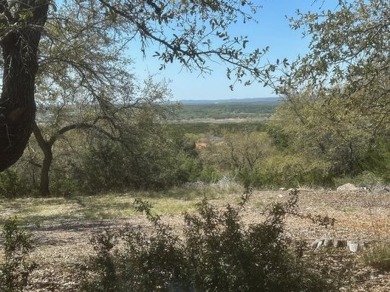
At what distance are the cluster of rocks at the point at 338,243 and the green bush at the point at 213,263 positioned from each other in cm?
268

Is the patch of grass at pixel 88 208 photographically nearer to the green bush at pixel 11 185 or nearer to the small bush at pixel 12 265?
the green bush at pixel 11 185

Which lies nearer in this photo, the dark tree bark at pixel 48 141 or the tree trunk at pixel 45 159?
the dark tree bark at pixel 48 141

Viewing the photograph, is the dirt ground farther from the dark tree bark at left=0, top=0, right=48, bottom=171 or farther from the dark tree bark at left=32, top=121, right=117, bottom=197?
the dark tree bark at left=32, top=121, right=117, bottom=197

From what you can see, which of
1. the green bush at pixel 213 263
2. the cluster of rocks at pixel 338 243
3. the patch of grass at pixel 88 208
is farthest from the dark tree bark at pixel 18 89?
the patch of grass at pixel 88 208

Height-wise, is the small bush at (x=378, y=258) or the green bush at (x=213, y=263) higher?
the green bush at (x=213, y=263)

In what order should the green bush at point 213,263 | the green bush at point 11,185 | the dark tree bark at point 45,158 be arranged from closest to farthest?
the green bush at point 213,263
the dark tree bark at point 45,158
the green bush at point 11,185

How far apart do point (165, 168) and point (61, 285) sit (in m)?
13.9

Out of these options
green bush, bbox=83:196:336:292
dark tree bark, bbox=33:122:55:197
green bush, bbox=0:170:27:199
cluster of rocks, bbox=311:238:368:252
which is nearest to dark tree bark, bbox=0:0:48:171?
green bush, bbox=83:196:336:292

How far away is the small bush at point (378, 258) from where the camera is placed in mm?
4895

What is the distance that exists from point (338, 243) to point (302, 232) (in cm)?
101

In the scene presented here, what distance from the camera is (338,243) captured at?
5828 mm

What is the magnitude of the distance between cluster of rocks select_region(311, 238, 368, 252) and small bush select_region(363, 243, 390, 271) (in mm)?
540

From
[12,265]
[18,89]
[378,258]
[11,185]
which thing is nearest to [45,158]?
[11,185]

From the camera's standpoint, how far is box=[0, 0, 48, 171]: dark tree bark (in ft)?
13.4
